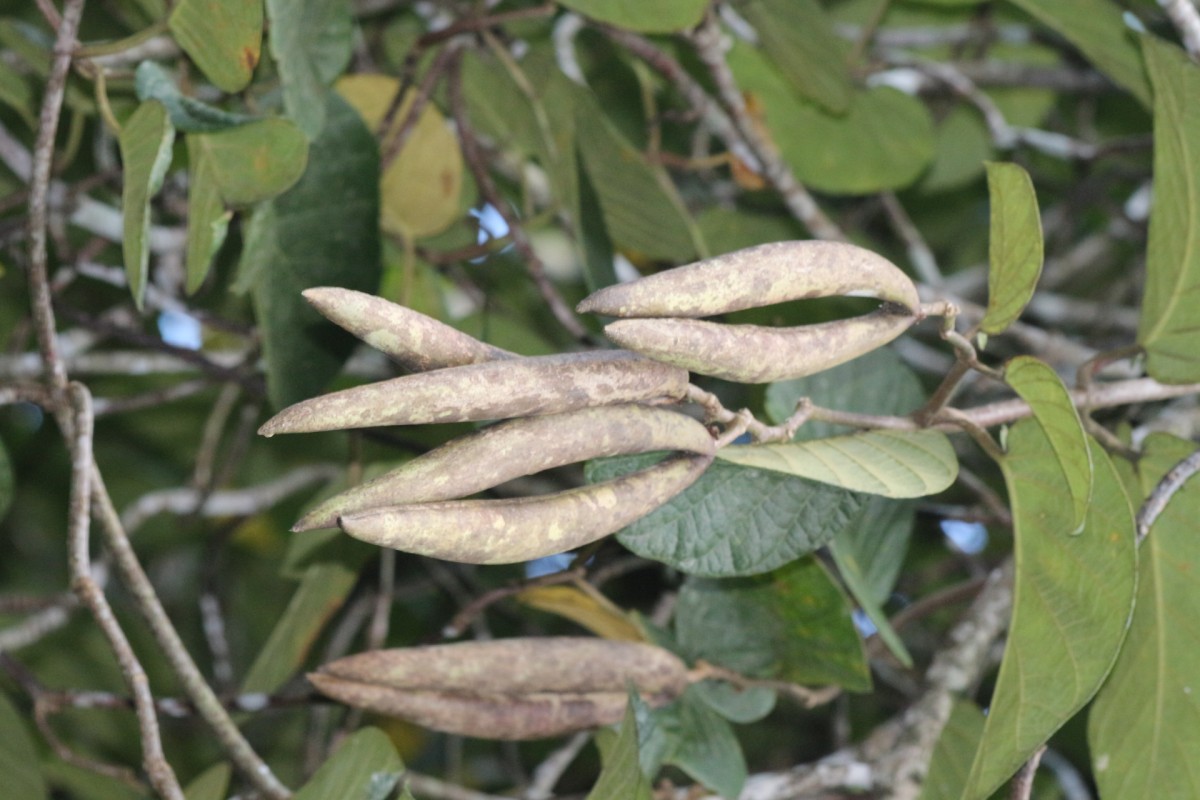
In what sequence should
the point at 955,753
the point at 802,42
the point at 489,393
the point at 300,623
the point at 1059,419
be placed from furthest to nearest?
the point at 802,42 < the point at 300,623 < the point at 955,753 < the point at 1059,419 < the point at 489,393

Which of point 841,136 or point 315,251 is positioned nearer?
point 315,251

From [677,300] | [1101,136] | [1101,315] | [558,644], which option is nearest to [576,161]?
[558,644]

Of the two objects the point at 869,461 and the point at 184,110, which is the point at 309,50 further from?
the point at 869,461

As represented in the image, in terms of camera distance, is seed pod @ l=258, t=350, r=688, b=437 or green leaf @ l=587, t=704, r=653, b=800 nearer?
seed pod @ l=258, t=350, r=688, b=437

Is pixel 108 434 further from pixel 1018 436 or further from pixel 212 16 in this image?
pixel 1018 436

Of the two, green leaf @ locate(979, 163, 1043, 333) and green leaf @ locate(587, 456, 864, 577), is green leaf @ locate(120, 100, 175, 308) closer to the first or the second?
green leaf @ locate(587, 456, 864, 577)

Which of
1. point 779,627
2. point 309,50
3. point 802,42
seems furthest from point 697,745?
point 802,42

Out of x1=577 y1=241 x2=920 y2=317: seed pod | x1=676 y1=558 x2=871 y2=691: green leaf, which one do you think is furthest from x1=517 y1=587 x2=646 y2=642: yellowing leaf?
x1=577 y1=241 x2=920 y2=317: seed pod
